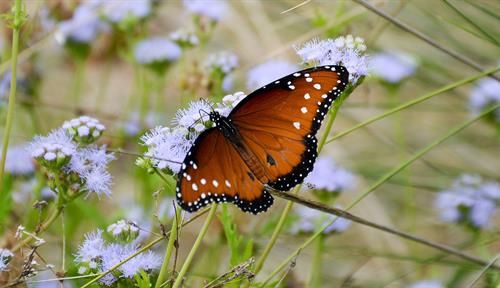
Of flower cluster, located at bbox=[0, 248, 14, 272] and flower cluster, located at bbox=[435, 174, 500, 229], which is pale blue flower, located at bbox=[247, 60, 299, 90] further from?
flower cluster, located at bbox=[0, 248, 14, 272]

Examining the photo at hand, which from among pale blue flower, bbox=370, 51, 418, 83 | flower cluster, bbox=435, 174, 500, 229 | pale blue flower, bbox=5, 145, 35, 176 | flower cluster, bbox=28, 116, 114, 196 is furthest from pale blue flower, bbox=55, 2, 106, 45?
flower cluster, bbox=435, 174, 500, 229

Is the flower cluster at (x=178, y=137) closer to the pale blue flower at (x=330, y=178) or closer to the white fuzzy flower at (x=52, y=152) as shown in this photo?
the white fuzzy flower at (x=52, y=152)

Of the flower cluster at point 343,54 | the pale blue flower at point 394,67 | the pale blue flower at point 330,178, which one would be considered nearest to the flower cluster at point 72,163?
the flower cluster at point 343,54

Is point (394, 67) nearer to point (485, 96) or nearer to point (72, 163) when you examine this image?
point (485, 96)

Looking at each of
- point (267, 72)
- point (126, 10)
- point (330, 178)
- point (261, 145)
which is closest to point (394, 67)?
point (267, 72)

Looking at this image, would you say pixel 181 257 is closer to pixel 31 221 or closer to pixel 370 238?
pixel 370 238
